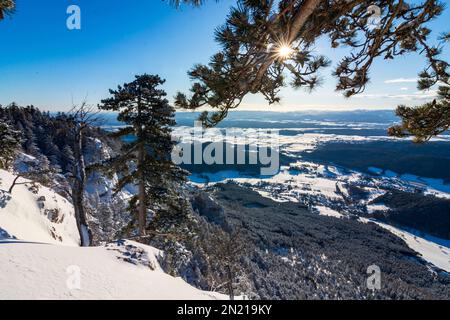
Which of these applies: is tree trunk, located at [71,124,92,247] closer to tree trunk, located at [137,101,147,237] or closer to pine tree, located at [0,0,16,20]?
tree trunk, located at [137,101,147,237]

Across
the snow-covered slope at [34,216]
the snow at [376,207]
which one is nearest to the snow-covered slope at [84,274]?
the snow-covered slope at [34,216]

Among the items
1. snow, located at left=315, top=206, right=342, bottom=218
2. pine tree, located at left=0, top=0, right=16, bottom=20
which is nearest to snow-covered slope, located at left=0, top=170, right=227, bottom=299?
pine tree, located at left=0, top=0, right=16, bottom=20

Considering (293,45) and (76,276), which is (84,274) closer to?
(76,276)

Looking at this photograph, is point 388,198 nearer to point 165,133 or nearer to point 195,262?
point 195,262

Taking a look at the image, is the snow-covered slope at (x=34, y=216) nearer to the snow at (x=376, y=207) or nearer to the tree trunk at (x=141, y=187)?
the tree trunk at (x=141, y=187)

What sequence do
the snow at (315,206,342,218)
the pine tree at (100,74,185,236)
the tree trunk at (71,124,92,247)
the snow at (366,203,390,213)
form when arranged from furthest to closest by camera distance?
the snow at (366,203,390,213) < the snow at (315,206,342,218) < the pine tree at (100,74,185,236) < the tree trunk at (71,124,92,247)
